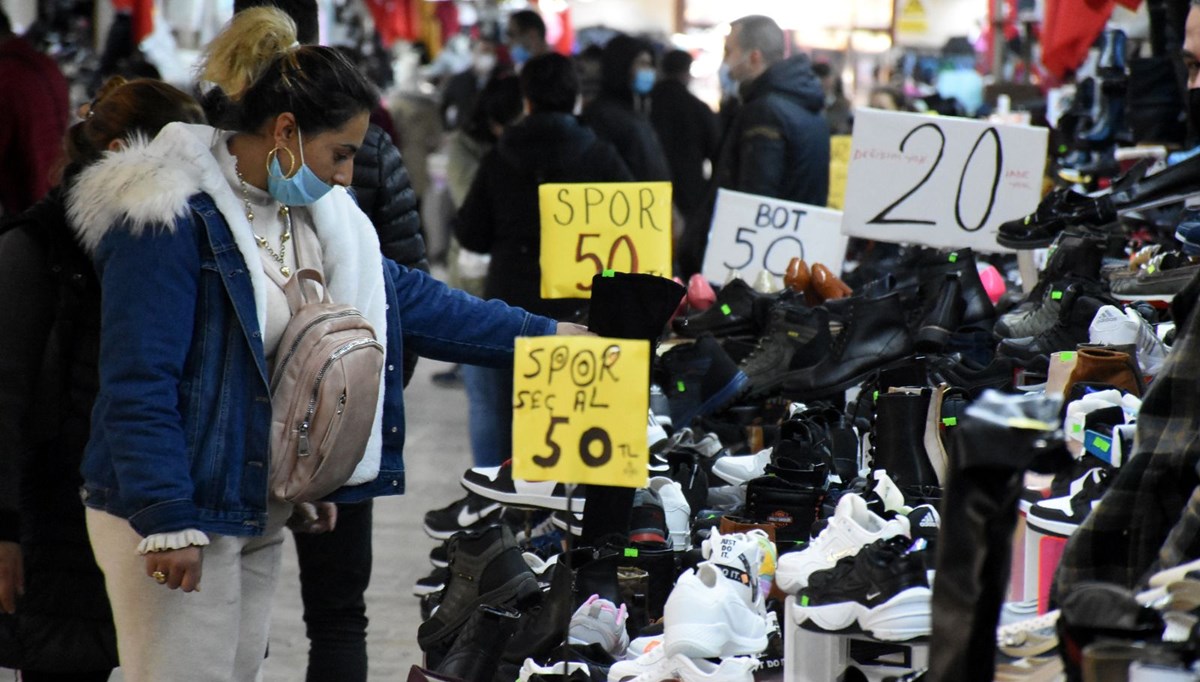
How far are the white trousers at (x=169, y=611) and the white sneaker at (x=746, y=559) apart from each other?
841mm

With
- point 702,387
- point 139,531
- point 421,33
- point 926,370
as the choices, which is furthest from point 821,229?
point 421,33

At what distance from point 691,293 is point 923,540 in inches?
93.3

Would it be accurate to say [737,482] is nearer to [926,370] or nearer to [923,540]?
[926,370]

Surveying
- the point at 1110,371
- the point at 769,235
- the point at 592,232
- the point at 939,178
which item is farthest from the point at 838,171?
the point at 1110,371

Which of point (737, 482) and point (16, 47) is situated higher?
point (16, 47)

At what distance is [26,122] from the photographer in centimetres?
650

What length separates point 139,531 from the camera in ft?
7.83

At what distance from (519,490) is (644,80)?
4965mm

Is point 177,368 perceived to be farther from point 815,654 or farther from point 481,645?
point 815,654

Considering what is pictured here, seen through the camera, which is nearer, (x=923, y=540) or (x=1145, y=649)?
(x=1145, y=649)

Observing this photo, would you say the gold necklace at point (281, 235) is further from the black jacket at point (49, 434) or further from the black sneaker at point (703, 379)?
the black sneaker at point (703, 379)

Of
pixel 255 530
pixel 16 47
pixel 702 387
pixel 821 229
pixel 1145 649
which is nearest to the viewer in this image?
pixel 1145 649

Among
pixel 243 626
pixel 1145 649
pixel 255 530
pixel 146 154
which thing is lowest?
pixel 243 626

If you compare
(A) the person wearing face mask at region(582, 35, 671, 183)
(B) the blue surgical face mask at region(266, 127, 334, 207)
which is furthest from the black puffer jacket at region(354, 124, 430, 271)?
(A) the person wearing face mask at region(582, 35, 671, 183)
